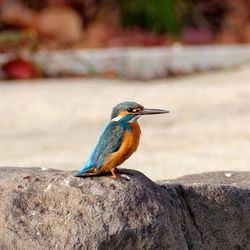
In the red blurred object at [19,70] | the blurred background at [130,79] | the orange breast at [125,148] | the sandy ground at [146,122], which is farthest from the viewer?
the red blurred object at [19,70]

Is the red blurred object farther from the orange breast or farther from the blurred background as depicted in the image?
the orange breast

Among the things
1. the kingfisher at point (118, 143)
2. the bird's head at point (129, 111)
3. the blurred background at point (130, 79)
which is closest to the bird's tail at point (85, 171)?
the kingfisher at point (118, 143)

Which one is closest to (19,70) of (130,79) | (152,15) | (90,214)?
(130,79)

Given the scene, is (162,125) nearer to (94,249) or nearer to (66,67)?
(66,67)

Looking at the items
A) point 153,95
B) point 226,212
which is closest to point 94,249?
point 226,212

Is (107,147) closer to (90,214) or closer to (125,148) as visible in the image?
(125,148)

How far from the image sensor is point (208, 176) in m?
5.23

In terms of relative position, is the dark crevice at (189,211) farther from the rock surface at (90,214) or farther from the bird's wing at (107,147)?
the bird's wing at (107,147)

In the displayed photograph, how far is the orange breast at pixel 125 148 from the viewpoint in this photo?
4.25m

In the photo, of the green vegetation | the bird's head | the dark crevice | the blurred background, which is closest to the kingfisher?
the bird's head

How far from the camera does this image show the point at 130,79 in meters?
12.2

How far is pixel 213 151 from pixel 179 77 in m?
4.13

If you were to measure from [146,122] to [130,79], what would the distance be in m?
2.65

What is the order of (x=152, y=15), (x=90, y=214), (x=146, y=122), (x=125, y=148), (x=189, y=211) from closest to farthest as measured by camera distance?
(x=90, y=214) → (x=125, y=148) → (x=189, y=211) → (x=146, y=122) → (x=152, y=15)
